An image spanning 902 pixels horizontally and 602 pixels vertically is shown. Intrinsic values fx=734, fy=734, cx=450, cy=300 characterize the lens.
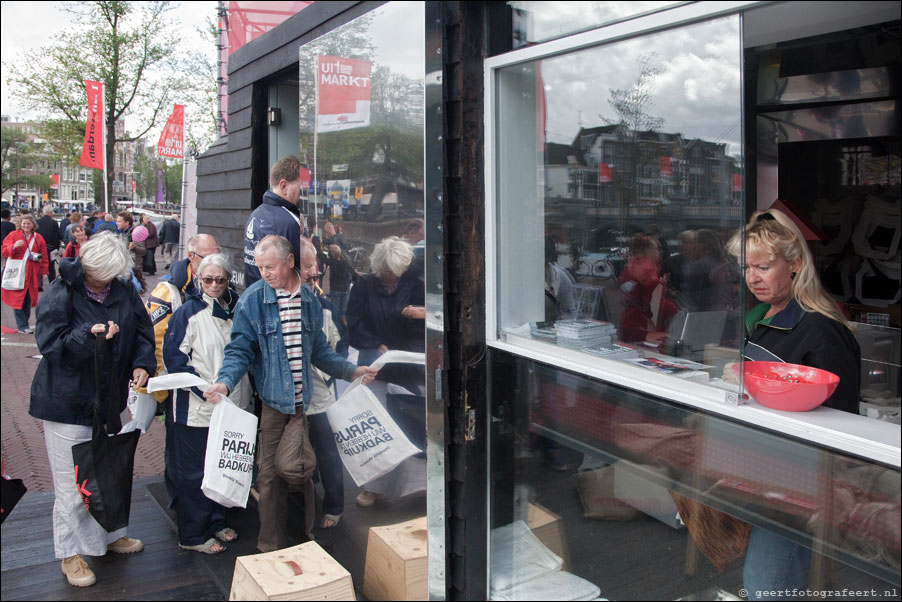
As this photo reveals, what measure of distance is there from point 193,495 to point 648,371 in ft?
9.10

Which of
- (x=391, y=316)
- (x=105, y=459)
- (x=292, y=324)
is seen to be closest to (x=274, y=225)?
(x=292, y=324)

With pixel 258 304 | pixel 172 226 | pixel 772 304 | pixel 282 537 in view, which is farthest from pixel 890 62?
pixel 172 226

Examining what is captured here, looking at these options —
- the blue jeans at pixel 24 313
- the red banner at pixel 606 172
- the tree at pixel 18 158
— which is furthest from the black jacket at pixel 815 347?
the blue jeans at pixel 24 313

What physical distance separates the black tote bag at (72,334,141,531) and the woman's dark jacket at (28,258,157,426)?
0.06 m

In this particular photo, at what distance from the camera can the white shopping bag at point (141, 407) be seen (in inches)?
158

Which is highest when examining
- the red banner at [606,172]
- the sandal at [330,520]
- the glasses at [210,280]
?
the red banner at [606,172]

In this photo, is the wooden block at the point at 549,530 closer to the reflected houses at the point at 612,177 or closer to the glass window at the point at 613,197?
→ the glass window at the point at 613,197

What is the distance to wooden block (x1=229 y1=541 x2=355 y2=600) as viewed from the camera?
2.59m

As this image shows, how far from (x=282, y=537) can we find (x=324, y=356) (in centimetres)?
100

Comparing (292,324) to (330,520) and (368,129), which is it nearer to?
(330,520)

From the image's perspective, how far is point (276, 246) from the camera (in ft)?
11.7

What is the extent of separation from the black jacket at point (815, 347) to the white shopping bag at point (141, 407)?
3.11 metres

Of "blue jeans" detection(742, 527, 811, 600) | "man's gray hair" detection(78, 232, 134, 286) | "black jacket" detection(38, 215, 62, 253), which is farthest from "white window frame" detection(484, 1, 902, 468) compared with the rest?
"black jacket" detection(38, 215, 62, 253)

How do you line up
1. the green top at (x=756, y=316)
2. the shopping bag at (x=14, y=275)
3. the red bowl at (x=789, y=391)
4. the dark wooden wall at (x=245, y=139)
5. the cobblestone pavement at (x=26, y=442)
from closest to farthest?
1. the red bowl at (x=789, y=391)
2. the green top at (x=756, y=316)
3. the dark wooden wall at (x=245, y=139)
4. the cobblestone pavement at (x=26, y=442)
5. the shopping bag at (x=14, y=275)
